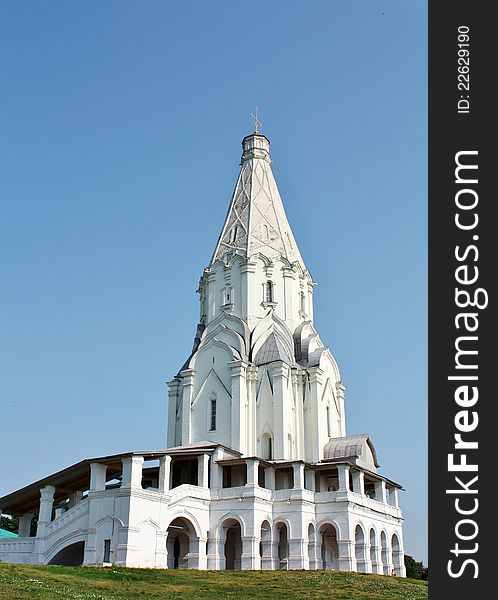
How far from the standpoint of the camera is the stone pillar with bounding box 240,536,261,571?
2947 cm

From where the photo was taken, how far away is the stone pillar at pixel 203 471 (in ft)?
102

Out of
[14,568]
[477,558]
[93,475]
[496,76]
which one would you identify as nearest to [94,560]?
[93,475]

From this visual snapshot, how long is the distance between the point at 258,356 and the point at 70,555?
13.2 meters

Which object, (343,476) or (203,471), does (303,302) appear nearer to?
(343,476)

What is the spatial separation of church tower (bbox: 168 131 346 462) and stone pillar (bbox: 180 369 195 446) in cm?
5

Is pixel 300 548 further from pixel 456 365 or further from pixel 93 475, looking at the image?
pixel 456 365

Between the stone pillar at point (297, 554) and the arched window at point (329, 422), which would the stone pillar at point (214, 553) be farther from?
the arched window at point (329, 422)

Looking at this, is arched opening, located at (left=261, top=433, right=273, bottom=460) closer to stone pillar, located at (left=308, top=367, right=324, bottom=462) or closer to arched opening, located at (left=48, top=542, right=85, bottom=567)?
stone pillar, located at (left=308, top=367, right=324, bottom=462)

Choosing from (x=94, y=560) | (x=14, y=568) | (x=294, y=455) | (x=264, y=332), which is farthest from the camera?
(x=264, y=332)

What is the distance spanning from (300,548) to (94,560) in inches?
341

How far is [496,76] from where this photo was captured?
10.7 m

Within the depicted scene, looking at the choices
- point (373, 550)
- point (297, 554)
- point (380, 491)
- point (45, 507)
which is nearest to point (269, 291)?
point (380, 491)

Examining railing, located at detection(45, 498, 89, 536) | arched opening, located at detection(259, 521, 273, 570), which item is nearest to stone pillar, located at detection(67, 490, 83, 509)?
railing, located at detection(45, 498, 89, 536)

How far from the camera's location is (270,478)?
32.2m
